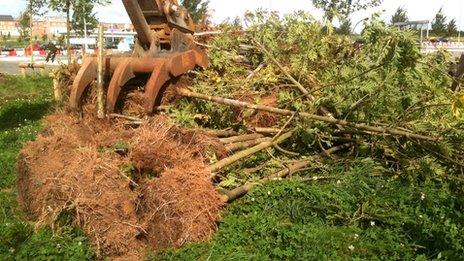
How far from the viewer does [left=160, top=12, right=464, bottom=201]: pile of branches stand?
529cm

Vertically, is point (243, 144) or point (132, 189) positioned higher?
point (243, 144)

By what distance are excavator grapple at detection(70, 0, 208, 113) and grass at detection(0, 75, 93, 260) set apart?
4.77 ft

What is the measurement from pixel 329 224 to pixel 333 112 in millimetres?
1729

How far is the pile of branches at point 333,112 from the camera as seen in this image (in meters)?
5.29

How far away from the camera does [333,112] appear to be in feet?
19.9

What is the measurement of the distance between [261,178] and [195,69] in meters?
2.05

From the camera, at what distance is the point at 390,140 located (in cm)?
571

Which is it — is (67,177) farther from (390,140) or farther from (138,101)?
(390,140)

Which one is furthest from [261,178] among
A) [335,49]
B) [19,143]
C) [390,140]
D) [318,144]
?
[19,143]

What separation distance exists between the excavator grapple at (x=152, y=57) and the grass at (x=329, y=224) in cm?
173

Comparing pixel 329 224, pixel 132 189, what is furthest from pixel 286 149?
pixel 132 189

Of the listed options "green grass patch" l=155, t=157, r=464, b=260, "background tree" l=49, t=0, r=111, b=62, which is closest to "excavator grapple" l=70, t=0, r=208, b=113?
"green grass patch" l=155, t=157, r=464, b=260

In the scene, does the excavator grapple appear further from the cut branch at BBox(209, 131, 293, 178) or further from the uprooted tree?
the cut branch at BBox(209, 131, 293, 178)

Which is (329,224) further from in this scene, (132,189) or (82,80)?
(82,80)
